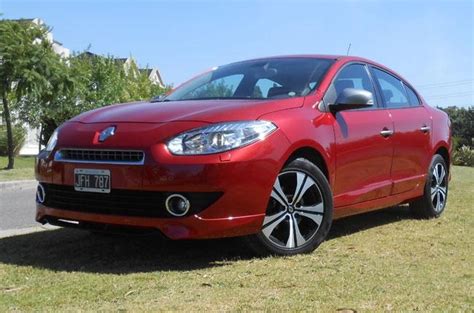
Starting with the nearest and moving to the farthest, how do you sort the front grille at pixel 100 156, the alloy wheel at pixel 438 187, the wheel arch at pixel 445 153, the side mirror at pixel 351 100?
the front grille at pixel 100 156, the side mirror at pixel 351 100, the alloy wheel at pixel 438 187, the wheel arch at pixel 445 153

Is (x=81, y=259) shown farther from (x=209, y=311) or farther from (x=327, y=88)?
(x=327, y=88)

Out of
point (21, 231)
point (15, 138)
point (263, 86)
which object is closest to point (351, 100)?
point (263, 86)

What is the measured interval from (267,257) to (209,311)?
1.24m

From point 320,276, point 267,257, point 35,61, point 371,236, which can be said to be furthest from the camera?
point 35,61

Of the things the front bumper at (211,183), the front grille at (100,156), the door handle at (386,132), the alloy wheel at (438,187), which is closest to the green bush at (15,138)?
the alloy wheel at (438,187)

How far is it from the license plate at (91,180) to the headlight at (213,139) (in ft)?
1.70

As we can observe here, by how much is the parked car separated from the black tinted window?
80 centimetres

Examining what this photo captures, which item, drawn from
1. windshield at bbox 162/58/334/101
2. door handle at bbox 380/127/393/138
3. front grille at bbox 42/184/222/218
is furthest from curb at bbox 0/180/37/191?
door handle at bbox 380/127/393/138

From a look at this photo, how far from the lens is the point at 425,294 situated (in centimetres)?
347

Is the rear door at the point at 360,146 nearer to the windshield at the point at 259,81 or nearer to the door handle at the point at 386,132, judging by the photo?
the door handle at the point at 386,132

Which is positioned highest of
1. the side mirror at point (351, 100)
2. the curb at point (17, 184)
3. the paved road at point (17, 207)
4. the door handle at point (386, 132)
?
the side mirror at point (351, 100)

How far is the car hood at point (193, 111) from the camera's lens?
4.25 metres

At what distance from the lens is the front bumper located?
399 cm

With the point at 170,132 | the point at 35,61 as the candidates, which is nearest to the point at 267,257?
the point at 170,132
